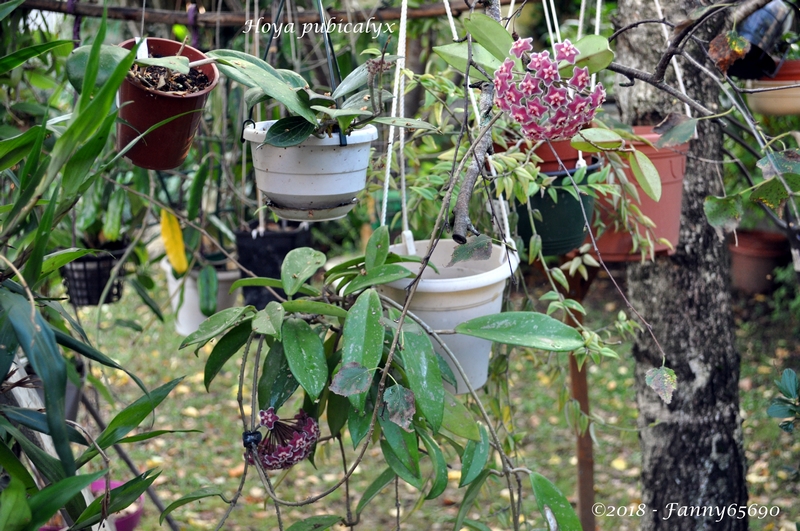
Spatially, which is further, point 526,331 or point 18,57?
point 526,331

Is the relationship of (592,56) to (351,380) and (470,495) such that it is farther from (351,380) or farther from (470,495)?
(470,495)

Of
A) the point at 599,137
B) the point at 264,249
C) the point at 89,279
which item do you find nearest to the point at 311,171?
the point at 599,137

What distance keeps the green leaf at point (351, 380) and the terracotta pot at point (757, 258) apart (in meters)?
3.08

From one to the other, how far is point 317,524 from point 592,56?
2.32 ft

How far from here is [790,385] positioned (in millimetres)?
1010

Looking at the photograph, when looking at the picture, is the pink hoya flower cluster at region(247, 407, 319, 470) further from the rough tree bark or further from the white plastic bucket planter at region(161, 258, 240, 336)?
the white plastic bucket planter at region(161, 258, 240, 336)

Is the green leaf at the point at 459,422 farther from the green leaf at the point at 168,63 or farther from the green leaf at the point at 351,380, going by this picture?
the green leaf at the point at 168,63

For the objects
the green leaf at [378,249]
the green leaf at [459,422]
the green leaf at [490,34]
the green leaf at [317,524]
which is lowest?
the green leaf at [317,524]

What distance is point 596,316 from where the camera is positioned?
11.5ft

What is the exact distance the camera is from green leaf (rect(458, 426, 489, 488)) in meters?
0.91

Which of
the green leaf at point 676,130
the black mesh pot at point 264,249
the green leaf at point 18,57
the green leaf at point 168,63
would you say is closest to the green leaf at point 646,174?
the green leaf at point 676,130

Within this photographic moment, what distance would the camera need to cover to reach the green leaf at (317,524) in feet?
3.12

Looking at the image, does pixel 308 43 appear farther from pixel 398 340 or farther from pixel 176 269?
pixel 398 340

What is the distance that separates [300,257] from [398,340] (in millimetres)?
215
